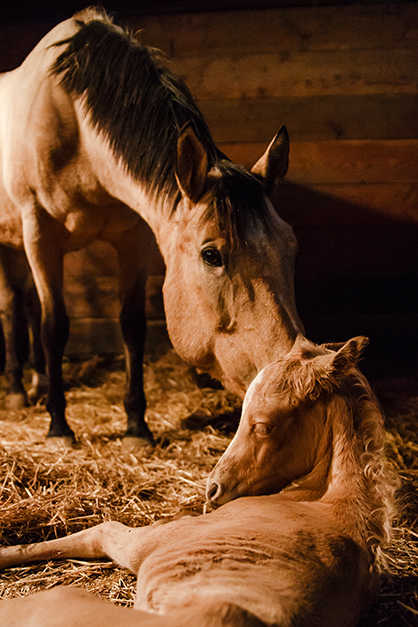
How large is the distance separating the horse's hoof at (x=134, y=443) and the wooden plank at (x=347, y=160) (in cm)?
218

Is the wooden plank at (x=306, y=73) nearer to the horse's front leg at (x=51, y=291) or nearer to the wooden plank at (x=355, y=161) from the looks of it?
the wooden plank at (x=355, y=161)

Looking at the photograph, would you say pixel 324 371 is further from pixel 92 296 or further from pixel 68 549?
pixel 92 296

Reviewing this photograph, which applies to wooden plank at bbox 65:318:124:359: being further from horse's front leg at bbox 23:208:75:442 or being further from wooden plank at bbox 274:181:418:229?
wooden plank at bbox 274:181:418:229

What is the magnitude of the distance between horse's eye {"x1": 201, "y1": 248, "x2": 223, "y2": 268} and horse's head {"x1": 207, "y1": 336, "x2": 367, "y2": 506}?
62 centimetres

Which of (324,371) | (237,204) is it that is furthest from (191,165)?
(324,371)

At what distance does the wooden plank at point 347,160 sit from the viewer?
3703mm

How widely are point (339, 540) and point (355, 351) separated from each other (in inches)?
17.5

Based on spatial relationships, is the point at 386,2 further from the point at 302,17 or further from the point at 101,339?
the point at 101,339

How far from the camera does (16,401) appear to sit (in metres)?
3.40

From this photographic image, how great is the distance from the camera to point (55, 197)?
A: 2.54 metres

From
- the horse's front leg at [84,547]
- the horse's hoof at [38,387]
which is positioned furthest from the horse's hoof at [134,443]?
the horse's hoof at [38,387]

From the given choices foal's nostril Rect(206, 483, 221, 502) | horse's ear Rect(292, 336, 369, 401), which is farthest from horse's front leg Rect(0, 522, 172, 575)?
horse's ear Rect(292, 336, 369, 401)

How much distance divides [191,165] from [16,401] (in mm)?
2237

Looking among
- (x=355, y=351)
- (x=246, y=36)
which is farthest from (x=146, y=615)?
(x=246, y=36)
